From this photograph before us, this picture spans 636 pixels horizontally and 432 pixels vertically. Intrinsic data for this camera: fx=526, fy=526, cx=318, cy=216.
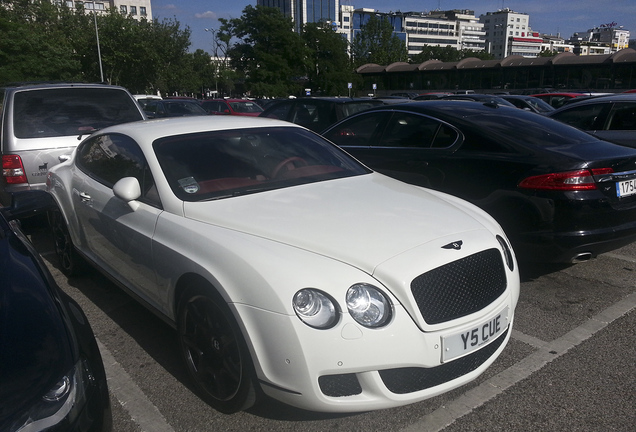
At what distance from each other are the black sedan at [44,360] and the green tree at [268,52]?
57.1m

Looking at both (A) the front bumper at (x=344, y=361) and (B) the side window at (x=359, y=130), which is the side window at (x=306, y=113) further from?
(A) the front bumper at (x=344, y=361)

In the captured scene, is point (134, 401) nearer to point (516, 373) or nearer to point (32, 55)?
point (516, 373)

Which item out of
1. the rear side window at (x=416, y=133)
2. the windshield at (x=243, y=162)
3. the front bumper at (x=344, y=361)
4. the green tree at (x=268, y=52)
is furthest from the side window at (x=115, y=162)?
the green tree at (x=268, y=52)

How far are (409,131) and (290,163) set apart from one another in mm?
1982

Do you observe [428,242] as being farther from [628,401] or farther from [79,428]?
[79,428]

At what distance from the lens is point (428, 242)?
8.59ft

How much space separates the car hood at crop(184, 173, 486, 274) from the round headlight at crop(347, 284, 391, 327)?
11 centimetres

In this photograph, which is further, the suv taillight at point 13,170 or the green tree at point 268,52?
the green tree at point 268,52

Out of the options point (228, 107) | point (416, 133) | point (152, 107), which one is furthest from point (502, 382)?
point (152, 107)

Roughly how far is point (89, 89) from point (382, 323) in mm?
5859

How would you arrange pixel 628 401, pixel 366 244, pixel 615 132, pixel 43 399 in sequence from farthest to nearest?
pixel 615 132 < pixel 628 401 < pixel 366 244 < pixel 43 399

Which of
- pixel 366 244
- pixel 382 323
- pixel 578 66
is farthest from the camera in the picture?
pixel 578 66

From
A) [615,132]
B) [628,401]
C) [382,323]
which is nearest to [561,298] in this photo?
[628,401]

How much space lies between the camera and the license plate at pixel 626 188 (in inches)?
160
